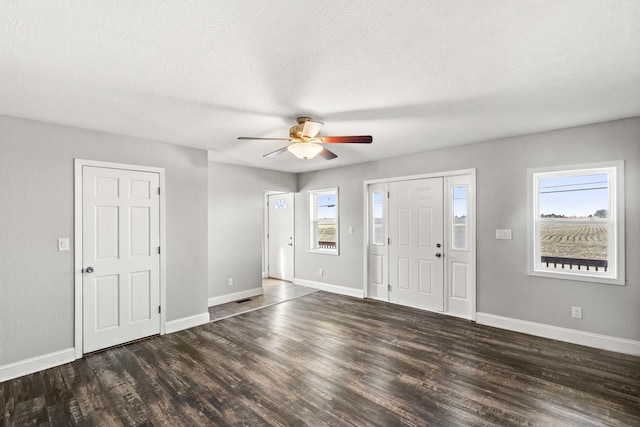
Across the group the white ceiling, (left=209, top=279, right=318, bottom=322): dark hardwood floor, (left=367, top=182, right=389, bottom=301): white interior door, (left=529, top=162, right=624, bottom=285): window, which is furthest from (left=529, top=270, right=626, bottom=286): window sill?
(left=209, top=279, right=318, bottom=322): dark hardwood floor

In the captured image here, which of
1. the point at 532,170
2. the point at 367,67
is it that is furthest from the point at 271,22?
the point at 532,170

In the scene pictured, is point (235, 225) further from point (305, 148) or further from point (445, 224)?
point (445, 224)

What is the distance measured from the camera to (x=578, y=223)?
11.6ft

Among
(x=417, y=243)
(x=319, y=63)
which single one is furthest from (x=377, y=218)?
(x=319, y=63)

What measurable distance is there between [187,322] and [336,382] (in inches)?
97.9

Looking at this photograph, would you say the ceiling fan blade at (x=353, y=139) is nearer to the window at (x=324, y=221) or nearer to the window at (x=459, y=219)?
the window at (x=459, y=219)

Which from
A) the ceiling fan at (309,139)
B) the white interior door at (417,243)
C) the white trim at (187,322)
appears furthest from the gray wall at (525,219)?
the white trim at (187,322)

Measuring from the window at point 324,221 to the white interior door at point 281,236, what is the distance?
1.96 ft

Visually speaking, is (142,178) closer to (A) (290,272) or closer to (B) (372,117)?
(B) (372,117)

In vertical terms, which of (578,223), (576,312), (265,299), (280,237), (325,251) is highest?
(578,223)

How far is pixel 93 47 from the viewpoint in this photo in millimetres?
1817

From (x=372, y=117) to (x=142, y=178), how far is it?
2.96m

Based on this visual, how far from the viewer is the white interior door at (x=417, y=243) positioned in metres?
4.70

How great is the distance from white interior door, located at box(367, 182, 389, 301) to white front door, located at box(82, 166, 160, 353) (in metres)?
3.49
